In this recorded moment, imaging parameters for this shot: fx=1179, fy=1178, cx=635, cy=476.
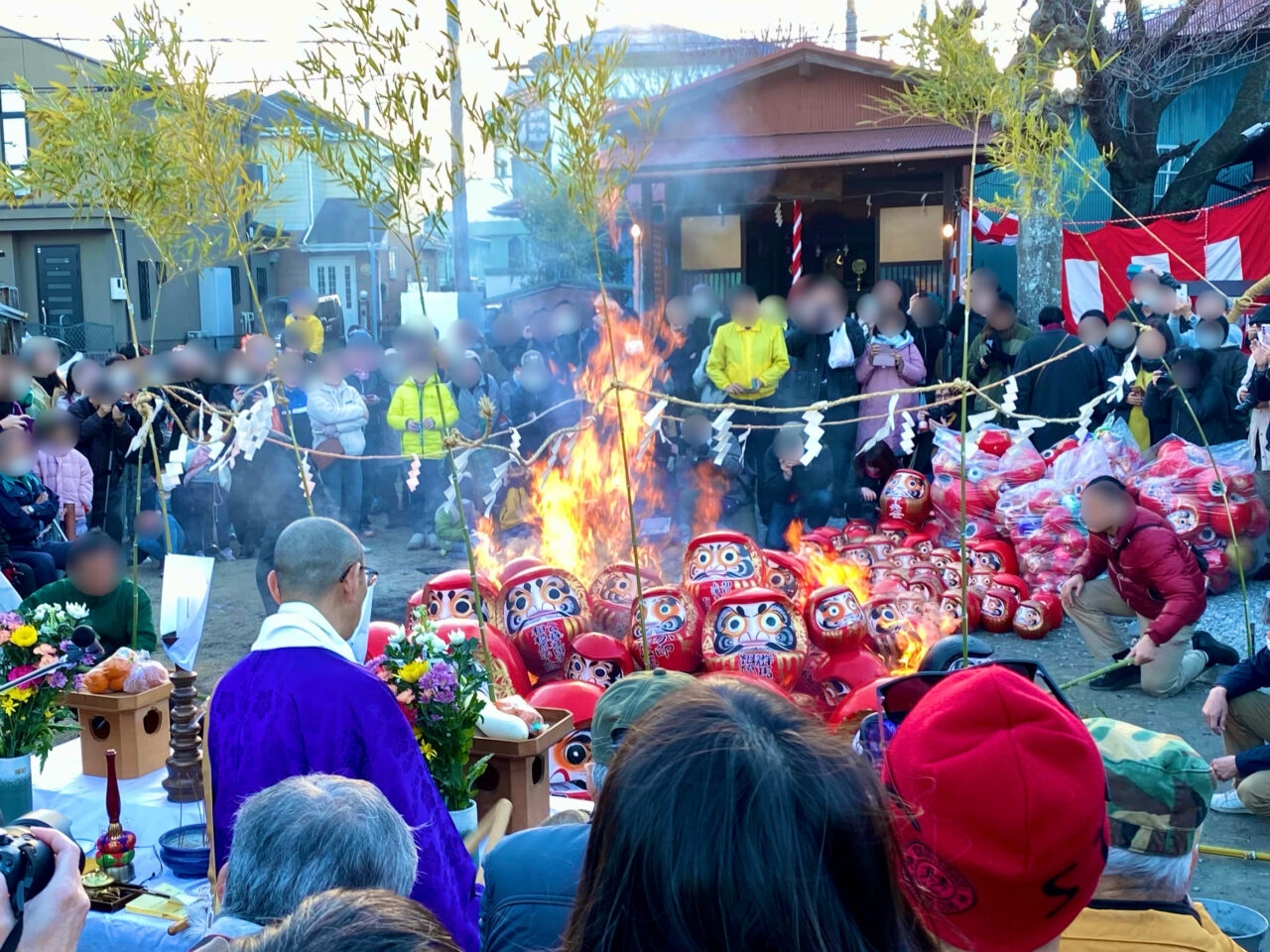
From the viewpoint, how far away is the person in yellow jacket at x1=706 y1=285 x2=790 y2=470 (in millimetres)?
10180

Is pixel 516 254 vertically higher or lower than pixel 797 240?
higher

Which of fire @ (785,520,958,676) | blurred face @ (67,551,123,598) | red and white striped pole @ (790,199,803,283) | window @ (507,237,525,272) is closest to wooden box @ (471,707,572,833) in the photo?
fire @ (785,520,958,676)

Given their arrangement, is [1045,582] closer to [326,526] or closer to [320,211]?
[326,526]

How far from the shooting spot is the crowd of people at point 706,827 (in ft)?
4.37

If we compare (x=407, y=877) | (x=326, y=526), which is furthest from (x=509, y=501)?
(x=407, y=877)

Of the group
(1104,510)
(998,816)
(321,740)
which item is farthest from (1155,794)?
(1104,510)

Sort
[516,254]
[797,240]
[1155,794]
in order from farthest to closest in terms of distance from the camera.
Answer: [516,254], [797,240], [1155,794]

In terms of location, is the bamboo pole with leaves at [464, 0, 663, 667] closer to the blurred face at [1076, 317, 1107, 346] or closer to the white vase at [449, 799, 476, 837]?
the white vase at [449, 799, 476, 837]

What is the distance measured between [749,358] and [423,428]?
9.81 feet

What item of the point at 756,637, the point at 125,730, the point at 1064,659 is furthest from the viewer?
the point at 1064,659

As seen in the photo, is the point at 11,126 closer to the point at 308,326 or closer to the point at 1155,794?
the point at 308,326

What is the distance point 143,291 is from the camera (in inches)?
1121

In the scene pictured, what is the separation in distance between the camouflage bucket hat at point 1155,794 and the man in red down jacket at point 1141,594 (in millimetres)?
4056

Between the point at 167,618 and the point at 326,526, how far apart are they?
1.23 metres
